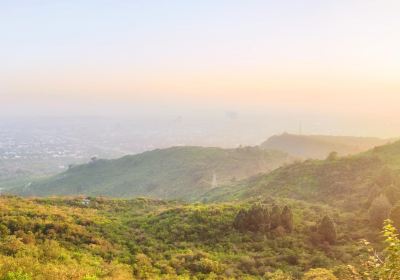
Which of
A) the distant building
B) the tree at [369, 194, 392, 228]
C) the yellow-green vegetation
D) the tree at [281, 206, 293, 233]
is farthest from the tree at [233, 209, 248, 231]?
the distant building

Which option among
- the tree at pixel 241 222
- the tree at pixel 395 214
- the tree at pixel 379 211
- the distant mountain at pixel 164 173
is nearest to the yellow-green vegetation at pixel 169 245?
the tree at pixel 241 222

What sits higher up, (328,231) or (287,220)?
(287,220)

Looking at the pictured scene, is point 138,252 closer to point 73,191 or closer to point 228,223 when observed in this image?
point 228,223

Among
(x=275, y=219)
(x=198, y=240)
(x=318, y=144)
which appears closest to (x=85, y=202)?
(x=198, y=240)

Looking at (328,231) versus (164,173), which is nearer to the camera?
(328,231)

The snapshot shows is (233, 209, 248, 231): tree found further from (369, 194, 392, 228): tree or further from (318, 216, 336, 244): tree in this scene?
(369, 194, 392, 228): tree

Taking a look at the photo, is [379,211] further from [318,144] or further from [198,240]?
[318,144]

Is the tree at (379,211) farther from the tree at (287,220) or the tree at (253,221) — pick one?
the tree at (253,221)
